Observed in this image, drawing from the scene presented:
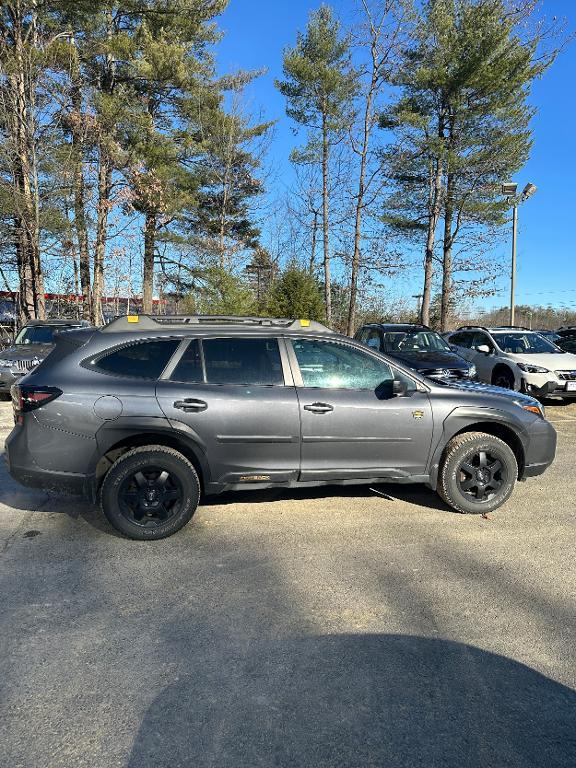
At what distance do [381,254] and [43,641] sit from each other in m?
23.4

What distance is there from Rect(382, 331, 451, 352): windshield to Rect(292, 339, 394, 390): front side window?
21.5 ft

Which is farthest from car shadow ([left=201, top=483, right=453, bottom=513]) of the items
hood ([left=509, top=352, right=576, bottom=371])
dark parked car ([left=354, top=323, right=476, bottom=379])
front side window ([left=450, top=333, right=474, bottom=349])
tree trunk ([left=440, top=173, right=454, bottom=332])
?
tree trunk ([left=440, top=173, right=454, bottom=332])

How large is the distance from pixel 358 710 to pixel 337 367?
2.70 meters

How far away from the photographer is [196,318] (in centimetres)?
453

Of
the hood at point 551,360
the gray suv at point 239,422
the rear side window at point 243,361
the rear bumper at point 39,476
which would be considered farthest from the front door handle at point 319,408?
the hood at point 551,360

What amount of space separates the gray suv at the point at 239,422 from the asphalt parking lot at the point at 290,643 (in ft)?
1.35

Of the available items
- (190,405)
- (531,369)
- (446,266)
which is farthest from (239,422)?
(446,266)

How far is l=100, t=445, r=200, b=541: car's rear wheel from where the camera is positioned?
387cm

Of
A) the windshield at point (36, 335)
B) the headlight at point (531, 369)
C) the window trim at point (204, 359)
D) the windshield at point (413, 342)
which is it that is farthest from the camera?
the windshield at point (36, 335)

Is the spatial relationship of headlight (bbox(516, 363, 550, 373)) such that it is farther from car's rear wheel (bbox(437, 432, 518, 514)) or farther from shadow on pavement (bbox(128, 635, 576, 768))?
shadow on pavement (bbox(128, 635, 576, 768))

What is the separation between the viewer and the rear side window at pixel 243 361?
13.8ft

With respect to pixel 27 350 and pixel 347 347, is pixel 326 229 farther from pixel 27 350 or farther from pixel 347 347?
pixel 347 347

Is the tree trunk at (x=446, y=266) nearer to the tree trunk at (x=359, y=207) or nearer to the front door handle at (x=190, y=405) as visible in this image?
the tree trunk at (x=359, y=207)

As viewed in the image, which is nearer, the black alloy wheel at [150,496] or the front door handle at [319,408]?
the black alloy wheel at [150,496]
